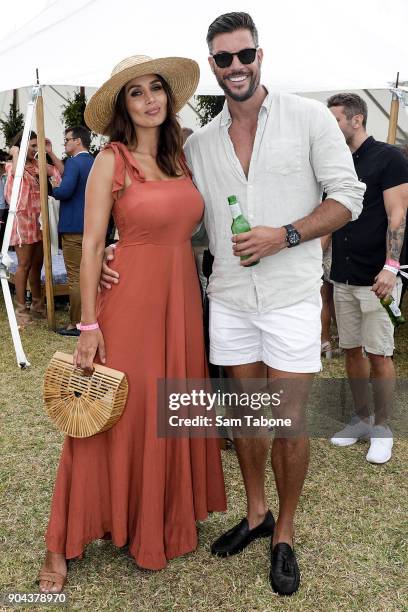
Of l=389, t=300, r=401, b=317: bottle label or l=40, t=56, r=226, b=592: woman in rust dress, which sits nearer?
l=40, t=56, r=226, b=592: woman in rust dress

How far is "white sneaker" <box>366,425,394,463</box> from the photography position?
3373 millimetres

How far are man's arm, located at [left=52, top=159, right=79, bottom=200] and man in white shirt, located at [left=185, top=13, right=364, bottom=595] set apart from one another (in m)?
3.45

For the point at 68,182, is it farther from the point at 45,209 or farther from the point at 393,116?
the point at 393,116

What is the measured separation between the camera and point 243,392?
8.12ft

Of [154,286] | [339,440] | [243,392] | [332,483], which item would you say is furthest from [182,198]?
[339,440]

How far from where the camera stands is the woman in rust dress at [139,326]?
2232 mm

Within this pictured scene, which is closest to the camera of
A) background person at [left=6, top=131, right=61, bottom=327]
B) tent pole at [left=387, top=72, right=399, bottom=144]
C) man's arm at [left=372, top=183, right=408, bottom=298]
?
man's arm at [left=372, top=183, right=408, bottom=298]

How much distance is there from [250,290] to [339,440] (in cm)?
169

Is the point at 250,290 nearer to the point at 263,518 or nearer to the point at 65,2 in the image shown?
the point at 263,518

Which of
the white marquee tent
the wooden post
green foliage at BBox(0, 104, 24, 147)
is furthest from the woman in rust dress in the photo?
green foliage at BBox(0, 104, 24, 147)

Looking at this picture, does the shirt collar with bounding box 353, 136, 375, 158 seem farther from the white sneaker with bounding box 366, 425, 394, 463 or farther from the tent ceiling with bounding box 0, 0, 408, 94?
the tent ceiling with bounding box 0, 0, 408, 94

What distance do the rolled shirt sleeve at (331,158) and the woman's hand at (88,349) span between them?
3.29 ft

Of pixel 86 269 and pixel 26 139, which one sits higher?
pixel 26 139

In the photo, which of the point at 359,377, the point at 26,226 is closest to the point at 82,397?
the point at 359,377
